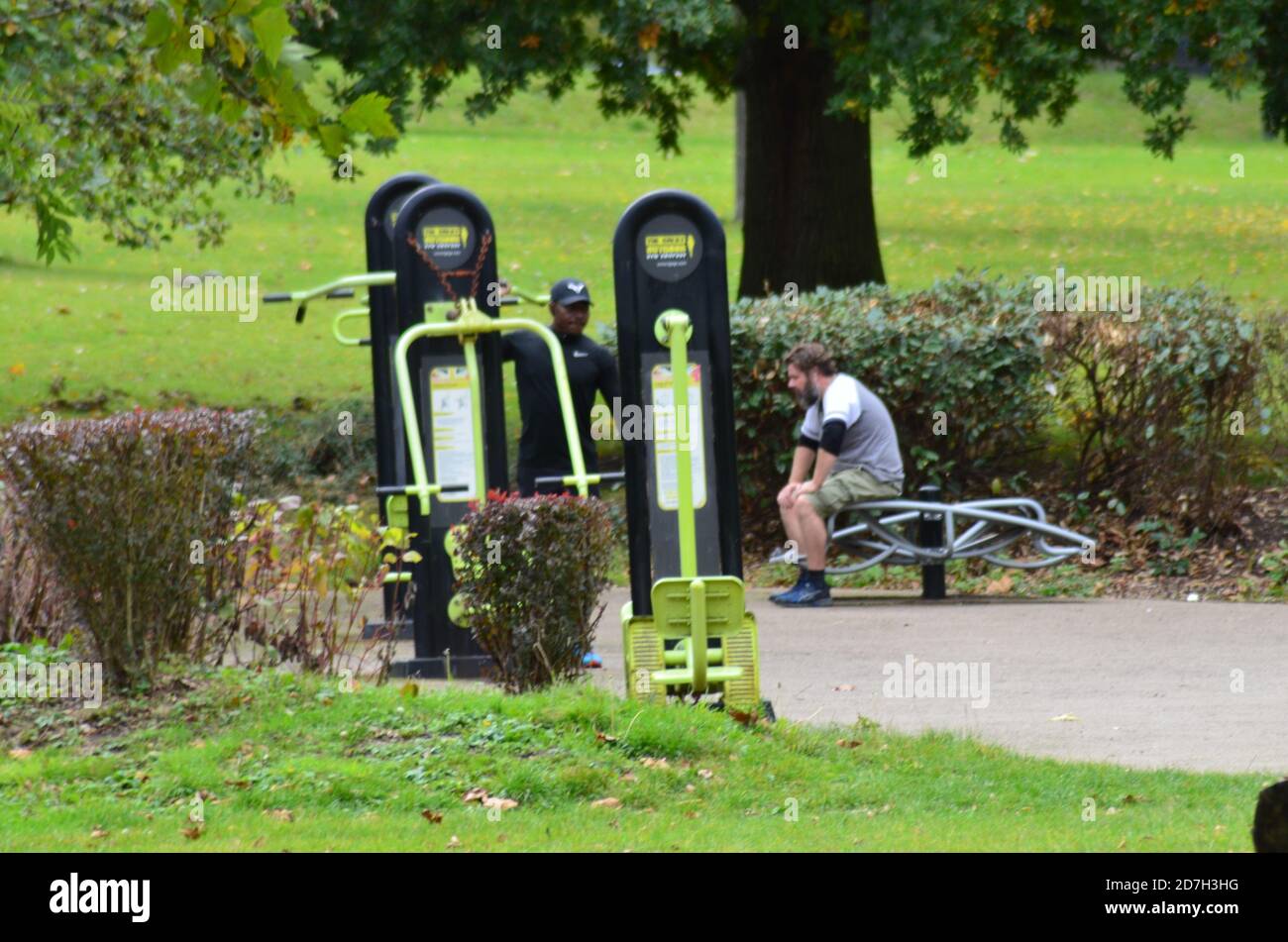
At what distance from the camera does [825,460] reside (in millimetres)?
10703

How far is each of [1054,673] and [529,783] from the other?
332 cm

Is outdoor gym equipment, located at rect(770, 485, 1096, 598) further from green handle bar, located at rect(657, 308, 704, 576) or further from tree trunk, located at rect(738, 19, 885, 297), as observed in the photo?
tree trunk, located at rect(738, 19, 885, 297)

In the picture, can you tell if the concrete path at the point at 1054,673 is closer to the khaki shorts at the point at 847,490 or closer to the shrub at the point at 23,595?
the khaki shorts at the point at 847,490

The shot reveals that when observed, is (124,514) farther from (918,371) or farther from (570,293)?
(918,371)

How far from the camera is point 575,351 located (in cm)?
1002

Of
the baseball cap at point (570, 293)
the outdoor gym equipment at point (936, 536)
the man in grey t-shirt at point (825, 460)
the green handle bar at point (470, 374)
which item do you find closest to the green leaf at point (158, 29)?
the green handle bar at point (470, 374)

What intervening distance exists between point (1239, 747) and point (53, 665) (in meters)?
4.42

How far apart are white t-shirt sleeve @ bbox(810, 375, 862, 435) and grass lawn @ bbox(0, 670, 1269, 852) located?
3761 millimetres

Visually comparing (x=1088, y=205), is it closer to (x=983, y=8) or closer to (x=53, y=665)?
(x=983, y=8)

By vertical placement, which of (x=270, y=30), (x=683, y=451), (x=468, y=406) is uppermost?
(x=270, y=30)

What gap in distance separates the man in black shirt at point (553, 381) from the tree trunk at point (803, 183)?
6.52 metres

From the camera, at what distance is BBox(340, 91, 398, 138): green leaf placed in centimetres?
449

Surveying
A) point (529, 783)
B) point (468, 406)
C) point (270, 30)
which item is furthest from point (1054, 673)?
point (270, 30)

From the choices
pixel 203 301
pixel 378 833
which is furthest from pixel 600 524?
pixel 203 301
